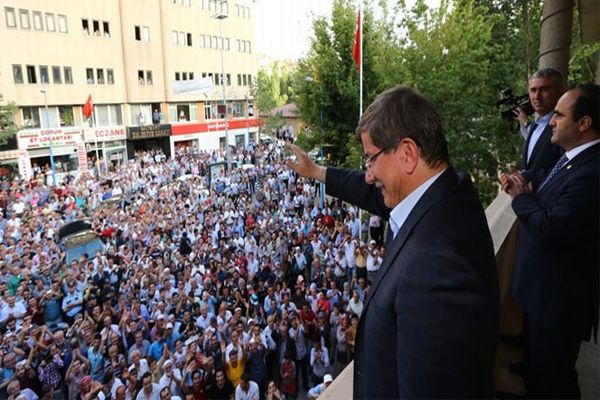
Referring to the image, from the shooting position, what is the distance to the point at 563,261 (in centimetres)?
210

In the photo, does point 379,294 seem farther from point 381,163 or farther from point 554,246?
point 554,246

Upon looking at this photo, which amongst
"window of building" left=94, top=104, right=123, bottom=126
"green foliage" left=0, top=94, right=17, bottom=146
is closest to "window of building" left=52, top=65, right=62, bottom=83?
"window of building" left=94, top=104, right=123, bottom=126

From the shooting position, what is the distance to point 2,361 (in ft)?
23.9

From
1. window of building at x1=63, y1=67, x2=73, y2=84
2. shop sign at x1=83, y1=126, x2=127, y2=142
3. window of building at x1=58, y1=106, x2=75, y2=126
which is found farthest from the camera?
shop sign at x1=83, y1=126, x2=127, y2=142

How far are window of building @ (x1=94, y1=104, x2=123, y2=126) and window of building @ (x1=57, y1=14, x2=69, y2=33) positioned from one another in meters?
5.09

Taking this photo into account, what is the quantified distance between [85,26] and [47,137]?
Answer: 773 cm

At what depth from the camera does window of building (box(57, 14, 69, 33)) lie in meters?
29.8

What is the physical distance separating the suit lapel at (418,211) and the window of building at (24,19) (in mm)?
32357

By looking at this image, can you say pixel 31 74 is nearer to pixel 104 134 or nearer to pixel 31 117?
pixel 31 117

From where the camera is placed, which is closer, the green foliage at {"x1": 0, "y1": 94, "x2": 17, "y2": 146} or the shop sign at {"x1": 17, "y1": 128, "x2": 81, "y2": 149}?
the green foliage at {"x1": 0, "y1": 94, "x2": 17, "y2": 146}

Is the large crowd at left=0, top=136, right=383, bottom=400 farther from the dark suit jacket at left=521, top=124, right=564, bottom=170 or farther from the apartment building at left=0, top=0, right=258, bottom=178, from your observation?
the apartment building at left=0, top=0, right=258, bottom=178

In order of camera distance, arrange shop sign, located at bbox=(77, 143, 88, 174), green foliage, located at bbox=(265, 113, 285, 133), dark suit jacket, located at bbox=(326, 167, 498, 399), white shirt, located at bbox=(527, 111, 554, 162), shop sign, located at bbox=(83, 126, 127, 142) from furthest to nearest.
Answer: green foliage, located at bbox=(265, 113, 285, 133)
shop sign, located at bbox=(83, 126, 127, 142)
shop sign, located at bbox=(77, 143, 88, 174)
white shirt, located at bbox=(527, 111, 554, 162)
dark suit jacket, located at bbox=(326, 167, 498, 399)

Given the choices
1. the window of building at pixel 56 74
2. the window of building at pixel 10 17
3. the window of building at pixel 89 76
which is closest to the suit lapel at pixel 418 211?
the window of building at pixel 10 17

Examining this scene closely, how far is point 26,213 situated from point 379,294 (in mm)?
18680
